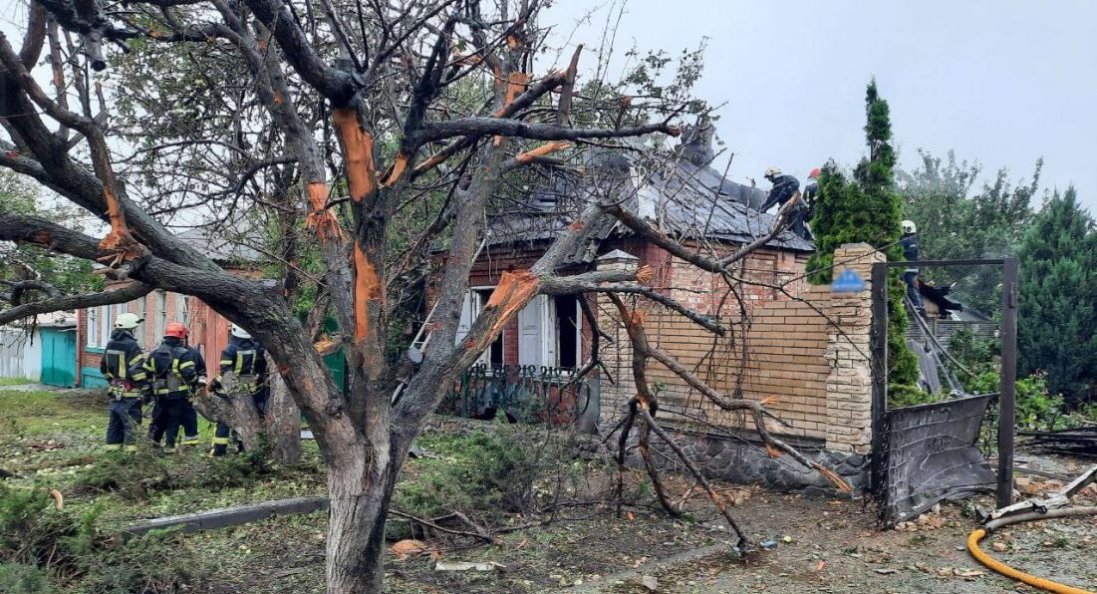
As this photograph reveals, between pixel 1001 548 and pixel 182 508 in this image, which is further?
pixel 182 508

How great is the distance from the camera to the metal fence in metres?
11.0

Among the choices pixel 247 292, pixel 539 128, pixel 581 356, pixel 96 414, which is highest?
pixel 539 128

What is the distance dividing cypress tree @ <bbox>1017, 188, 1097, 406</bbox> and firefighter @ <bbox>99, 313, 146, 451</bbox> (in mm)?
16806

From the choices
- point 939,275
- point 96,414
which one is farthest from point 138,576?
point 939,275

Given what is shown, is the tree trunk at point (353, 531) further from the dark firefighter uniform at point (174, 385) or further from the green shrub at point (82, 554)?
the dark firefighter uniform at point (174, 385)

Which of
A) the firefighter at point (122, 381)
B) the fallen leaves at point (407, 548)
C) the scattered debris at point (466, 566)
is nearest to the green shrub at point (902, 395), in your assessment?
the scattered debris at point (466, 566)

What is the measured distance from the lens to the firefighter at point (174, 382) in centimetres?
997

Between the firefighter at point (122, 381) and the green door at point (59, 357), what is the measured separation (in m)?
14.3

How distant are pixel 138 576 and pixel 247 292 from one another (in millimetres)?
2207

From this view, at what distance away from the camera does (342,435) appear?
4.57 metres

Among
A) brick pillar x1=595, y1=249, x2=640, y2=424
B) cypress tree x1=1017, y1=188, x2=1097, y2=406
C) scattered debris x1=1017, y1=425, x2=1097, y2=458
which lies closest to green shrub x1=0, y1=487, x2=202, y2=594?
brick pillar x1=595, y1=249, x2=640, y2=424

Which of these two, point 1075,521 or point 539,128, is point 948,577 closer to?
point 1075,521

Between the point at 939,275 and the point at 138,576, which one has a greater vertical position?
the point at 939,275

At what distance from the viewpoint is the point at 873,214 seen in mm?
9891
